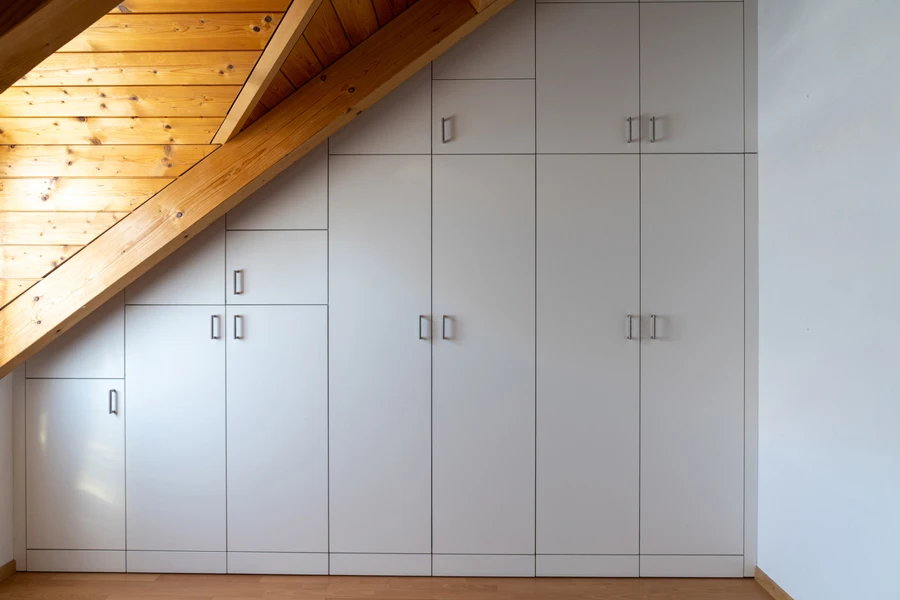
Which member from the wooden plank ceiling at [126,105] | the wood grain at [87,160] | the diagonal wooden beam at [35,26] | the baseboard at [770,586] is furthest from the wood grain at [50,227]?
the baseboard at [770,586]

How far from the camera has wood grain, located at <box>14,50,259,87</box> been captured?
2.03m

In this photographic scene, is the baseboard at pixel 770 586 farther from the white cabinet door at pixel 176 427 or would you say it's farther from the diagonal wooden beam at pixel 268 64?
the diagonal wooden beam at pixel 268 64

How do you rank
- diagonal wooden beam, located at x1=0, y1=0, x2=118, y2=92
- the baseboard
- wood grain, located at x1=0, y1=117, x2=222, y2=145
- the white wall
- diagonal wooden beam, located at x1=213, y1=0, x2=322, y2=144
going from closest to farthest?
diagonal wooden beam, located at x1=0, y1=0, x2=118, y2=92
diagonal wooden beam, located at x1=213, y1=0, x2=322, y2=144
the white wall
wood grain, located at x1=0, y1=117, x2=222, y2=145
the baseboard

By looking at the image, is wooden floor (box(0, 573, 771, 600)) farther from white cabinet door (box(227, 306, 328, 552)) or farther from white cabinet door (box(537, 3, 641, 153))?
white cabinet door (box(537, 3, 641, 153))

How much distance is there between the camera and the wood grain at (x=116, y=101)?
2162mm

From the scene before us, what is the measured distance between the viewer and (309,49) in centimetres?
233

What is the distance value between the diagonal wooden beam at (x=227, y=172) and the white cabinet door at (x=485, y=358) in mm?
571

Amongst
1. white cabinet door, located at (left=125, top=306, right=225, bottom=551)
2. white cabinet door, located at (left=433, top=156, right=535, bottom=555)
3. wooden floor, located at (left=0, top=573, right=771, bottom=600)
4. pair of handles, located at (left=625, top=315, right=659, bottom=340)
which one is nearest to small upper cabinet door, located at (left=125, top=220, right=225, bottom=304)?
white cabinet door, located at (left=125, top=306, right=225, bottom=551)

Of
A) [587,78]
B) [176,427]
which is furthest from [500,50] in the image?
[176,427]

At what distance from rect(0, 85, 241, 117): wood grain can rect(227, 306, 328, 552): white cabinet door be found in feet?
3.59

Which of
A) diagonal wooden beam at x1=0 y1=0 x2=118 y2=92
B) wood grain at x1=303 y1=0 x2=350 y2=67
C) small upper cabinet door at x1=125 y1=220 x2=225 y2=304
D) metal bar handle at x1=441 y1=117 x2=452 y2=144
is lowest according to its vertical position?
small upper cabinet door at x1=125 y1=220 x2=225 y2=304

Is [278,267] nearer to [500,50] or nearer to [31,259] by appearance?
[31,259]

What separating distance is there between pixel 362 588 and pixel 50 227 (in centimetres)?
215

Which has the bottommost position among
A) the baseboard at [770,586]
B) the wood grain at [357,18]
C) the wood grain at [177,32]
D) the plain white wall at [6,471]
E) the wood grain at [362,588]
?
the wood grain at [362,588]
